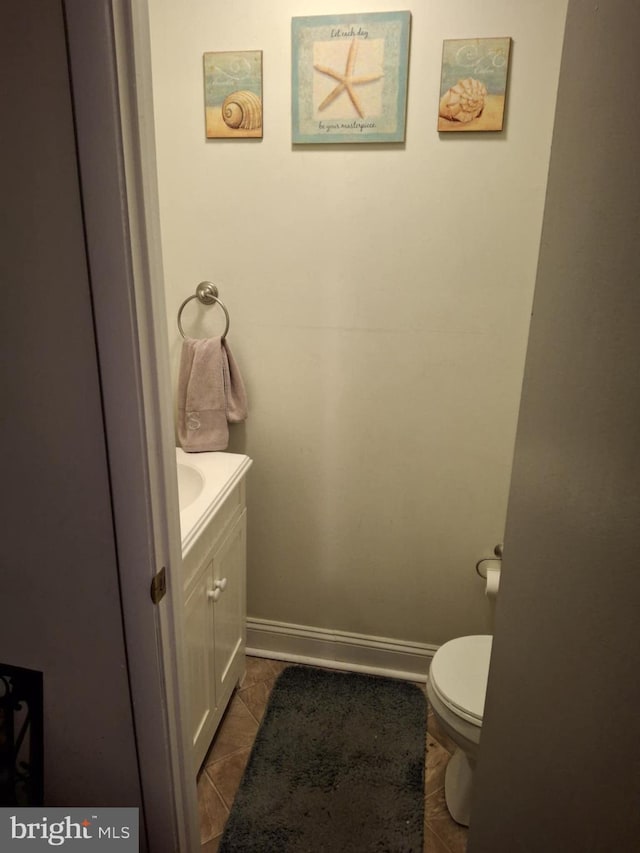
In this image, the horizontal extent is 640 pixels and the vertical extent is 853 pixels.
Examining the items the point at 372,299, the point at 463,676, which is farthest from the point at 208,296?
the point at 463,676

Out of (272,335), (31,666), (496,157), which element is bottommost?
(31,666)

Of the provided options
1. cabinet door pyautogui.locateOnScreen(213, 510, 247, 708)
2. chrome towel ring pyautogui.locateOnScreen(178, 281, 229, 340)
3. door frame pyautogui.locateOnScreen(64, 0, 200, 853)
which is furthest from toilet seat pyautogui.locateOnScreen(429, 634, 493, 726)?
chrome towel ring pyautogui.locateOnScreen(178, 281, 229, 340)

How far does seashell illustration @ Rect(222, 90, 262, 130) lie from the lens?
1.65 metres

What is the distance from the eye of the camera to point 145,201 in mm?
781

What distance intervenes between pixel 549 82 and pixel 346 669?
6.55ft

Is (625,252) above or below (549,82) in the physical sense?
below

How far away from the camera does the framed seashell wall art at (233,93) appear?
1.63 meters

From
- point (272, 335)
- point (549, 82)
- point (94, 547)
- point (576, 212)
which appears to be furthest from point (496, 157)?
point (94, 547)

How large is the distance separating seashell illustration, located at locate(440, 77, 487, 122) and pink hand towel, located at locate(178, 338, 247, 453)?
933mm

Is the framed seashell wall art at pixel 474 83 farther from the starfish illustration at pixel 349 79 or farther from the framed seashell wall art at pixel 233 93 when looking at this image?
the framed seashell wall art at pixel 233 93

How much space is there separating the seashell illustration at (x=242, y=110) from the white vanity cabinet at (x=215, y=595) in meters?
1.00

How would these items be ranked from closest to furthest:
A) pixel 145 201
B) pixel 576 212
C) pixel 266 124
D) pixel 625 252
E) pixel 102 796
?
pixel 625 252, pixel 576 212, pixel 145 201, pixel 102 796, pixel 266 124

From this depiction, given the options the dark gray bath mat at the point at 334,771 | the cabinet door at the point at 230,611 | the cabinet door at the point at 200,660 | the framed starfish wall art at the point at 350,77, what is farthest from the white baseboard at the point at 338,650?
the framed starfish wall art at the point at 350,77

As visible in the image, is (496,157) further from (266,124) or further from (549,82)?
(266,124)
